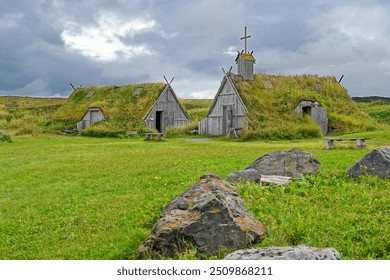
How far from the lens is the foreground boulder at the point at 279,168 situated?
451 inches

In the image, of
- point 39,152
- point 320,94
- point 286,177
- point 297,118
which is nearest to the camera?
point 286,177

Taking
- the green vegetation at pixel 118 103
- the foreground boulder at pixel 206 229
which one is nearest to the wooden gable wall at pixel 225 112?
the green vegetation at pixel 118 103

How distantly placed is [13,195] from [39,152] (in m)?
12.9

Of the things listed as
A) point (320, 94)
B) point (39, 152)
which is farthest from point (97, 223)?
point (320, 94)

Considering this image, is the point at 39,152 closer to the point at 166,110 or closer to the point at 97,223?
the point at 97,223

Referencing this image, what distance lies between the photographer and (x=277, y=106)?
41.0m

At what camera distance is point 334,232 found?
24.3 feet

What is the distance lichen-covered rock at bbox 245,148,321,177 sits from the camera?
12.3 meters

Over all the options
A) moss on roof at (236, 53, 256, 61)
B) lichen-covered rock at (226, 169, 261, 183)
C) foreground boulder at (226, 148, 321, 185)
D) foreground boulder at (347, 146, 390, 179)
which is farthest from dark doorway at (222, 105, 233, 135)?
lichen-covered rock at (226, 169, 261, 183)

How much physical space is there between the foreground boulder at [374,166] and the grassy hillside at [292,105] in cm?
2349

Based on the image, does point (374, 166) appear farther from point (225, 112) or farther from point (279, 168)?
point (225, 112)

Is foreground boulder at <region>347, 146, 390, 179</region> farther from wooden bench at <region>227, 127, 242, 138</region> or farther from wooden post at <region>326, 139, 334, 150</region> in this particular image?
wooden bench at <region>227, 127, 242, 138</region>

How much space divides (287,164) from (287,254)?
7369 mm

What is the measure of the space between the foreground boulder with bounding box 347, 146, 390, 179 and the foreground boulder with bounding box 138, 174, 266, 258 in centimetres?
520
